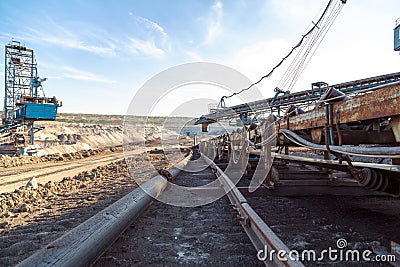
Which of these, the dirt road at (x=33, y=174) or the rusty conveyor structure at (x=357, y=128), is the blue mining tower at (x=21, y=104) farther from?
the rusty conveyor structure at (x=357, y=128)

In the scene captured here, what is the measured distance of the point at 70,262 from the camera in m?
2.06

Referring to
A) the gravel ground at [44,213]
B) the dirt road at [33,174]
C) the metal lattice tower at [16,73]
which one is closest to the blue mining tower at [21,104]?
the metal lattice tower at [16,73]

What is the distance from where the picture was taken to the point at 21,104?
2292 centimetres

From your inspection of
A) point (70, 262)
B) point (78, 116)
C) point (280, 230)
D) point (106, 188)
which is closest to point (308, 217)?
point (280, 230)

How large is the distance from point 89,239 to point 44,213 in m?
2.63

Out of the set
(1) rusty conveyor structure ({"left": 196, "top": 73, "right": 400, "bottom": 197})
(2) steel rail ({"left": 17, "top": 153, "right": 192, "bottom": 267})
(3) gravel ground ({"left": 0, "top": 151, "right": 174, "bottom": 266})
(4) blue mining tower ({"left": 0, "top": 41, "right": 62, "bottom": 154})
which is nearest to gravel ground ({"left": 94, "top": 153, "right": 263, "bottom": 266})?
(2) steel rail ({"left": 17, "top": 153, "right": 192, "bottom": 267})

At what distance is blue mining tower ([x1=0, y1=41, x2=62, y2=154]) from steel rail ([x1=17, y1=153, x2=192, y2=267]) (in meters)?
22.1

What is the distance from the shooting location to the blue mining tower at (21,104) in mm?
22828

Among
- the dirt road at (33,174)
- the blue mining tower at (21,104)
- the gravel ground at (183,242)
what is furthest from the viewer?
the blue mining tower at (21,104)

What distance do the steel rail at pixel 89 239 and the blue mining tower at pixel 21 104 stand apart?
72.6 feet

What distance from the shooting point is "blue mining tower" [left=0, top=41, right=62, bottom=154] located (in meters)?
22.8

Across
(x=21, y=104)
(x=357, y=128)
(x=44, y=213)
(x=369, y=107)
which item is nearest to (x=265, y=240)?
(x=369, y=107)

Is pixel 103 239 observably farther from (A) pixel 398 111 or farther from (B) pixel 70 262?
(A) pixel 398 111

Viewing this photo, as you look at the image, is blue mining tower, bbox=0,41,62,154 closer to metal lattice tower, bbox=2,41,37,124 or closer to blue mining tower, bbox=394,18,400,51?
metal lattice tower, bbox=2,41,37,124
